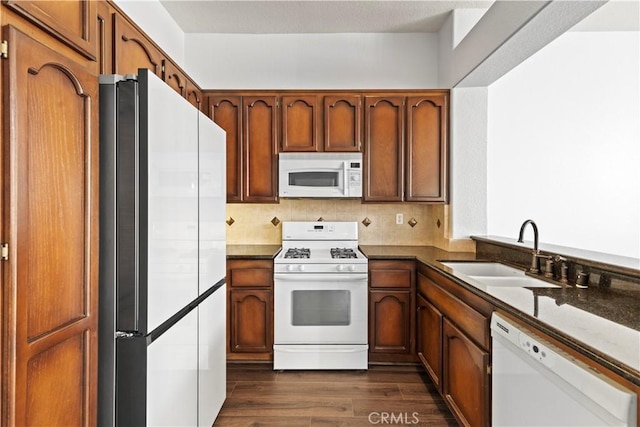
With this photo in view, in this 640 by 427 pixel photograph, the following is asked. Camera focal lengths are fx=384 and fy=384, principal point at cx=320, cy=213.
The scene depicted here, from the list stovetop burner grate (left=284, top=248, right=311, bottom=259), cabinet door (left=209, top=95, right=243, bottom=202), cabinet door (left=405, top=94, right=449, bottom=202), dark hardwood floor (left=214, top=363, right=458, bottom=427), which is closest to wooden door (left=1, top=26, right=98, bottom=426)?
dark hardwood floor (left=214, top=363, right=458, bottom=427)

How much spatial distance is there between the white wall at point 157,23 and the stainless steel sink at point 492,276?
259 cm

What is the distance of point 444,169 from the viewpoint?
3271 millimetres

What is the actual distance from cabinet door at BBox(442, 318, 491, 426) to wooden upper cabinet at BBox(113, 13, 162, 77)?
2200 millimetres

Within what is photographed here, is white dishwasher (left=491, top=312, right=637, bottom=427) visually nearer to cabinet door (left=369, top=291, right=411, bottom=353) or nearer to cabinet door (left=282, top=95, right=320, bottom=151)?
cabinet door (left=369, top=291, right=411, bottom=353)

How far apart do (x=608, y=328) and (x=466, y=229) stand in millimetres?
2045

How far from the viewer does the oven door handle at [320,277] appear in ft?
9.71

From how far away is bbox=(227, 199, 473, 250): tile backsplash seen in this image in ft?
11.9

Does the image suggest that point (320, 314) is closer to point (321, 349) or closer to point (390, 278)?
point (321, 349)

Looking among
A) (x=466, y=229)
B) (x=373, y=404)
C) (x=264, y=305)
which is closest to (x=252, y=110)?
(x=264, y=305)

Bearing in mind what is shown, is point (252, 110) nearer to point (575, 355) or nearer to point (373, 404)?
point (373, 404)

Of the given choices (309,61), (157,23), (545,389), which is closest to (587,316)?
(545,389)

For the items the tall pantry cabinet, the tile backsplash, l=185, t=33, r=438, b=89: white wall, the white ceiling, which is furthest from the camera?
the tile backsplash

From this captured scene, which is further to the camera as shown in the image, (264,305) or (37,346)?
→ (264,305)

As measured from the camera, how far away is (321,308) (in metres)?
2.98
